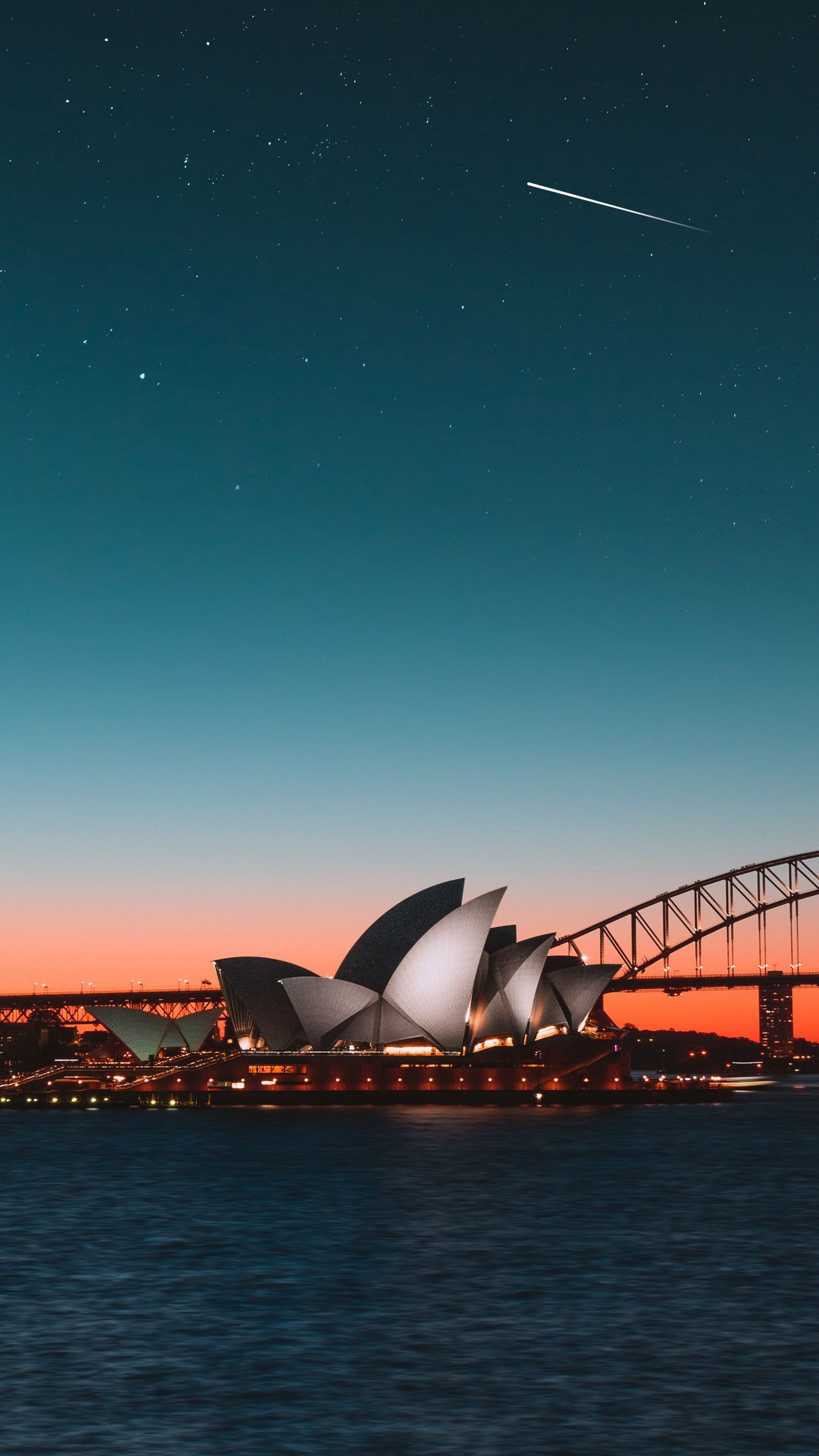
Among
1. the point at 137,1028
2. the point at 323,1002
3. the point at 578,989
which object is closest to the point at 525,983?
the point at 578,989

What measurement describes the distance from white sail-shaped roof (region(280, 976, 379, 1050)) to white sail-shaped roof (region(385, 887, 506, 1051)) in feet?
8.99

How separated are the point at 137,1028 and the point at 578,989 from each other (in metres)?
63.2

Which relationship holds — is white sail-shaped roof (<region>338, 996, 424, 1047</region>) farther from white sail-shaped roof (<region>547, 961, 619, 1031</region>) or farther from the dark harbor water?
the dark harbor water

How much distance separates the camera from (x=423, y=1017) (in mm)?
121250

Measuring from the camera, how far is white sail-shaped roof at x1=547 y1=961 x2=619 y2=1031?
131 m

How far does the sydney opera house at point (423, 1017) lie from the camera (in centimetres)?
11944

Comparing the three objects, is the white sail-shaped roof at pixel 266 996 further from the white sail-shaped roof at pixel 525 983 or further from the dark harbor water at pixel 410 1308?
the dark harbor water at pixel 410 1308

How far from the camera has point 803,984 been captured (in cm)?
16375

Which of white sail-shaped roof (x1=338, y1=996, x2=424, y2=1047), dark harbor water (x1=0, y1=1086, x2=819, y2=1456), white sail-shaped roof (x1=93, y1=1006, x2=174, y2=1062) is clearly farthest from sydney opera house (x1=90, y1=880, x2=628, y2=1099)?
dark harbor water (x1=0, y1=1086, x2=819, y2=1456)

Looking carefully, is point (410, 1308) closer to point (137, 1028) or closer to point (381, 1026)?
point (381, 1026)

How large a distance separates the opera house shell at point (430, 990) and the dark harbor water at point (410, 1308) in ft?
159

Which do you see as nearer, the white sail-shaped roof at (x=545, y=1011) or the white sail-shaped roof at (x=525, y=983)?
the white sail-shaped roof at (x=525, y=983)

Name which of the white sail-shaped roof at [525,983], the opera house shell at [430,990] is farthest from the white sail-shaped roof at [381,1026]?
the white sail-shaped roof at [525,983]

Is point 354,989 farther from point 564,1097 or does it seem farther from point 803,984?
point 803,984
